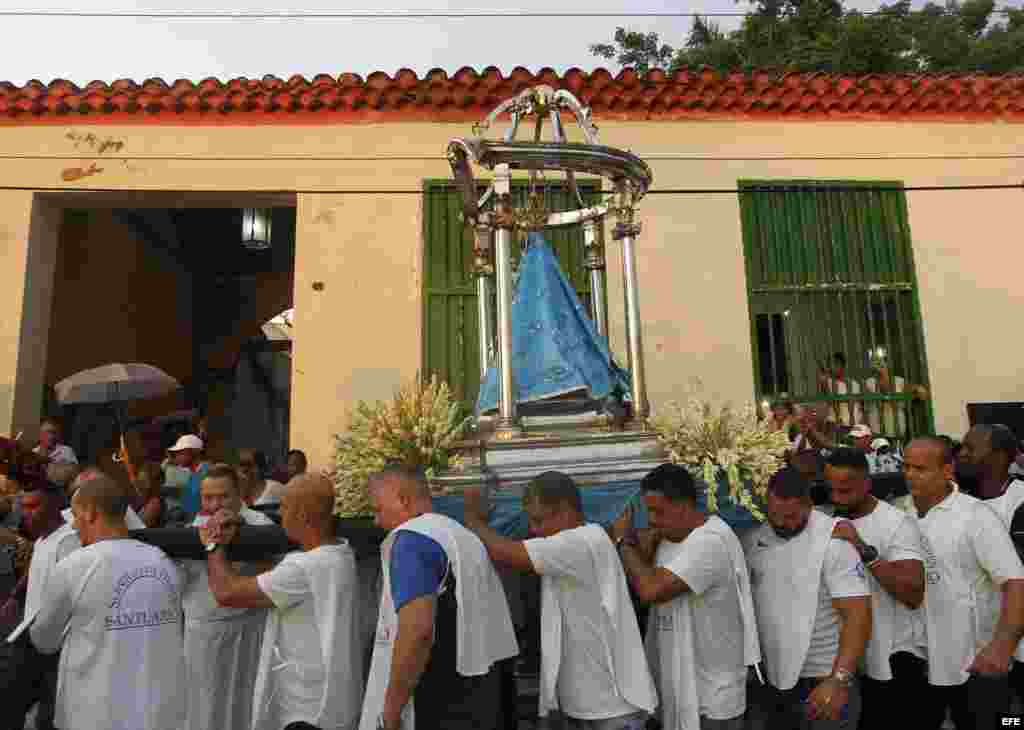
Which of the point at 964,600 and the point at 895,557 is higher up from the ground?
the point at 895,557

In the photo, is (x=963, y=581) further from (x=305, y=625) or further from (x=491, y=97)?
→ (x=491, y=97)

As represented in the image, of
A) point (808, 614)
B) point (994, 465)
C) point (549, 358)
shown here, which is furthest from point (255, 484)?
point (994, 465)

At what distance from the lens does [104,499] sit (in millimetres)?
3299

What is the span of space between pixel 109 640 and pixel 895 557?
→ 3299 mm

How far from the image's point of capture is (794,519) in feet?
11.2

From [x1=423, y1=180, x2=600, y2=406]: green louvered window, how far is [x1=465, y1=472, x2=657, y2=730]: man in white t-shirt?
4.43m

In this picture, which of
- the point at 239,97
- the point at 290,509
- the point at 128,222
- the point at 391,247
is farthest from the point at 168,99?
the point at 290,509

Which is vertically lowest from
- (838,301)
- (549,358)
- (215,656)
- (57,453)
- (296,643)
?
(215,656)

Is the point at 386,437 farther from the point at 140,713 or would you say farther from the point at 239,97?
the point at 239,97

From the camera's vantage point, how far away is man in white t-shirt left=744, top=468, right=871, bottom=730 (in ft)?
10.4

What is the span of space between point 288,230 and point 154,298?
2183mm

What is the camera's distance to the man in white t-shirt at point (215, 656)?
3672 millimetres

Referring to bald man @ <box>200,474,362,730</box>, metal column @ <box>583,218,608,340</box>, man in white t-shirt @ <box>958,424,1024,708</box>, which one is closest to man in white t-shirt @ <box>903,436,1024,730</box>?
man in white t-shirt @ <box>958,424,1024,708</box>

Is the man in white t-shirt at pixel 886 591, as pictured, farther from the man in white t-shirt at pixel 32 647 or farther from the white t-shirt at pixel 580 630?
the man in white t-shirt at pixel 32 647
